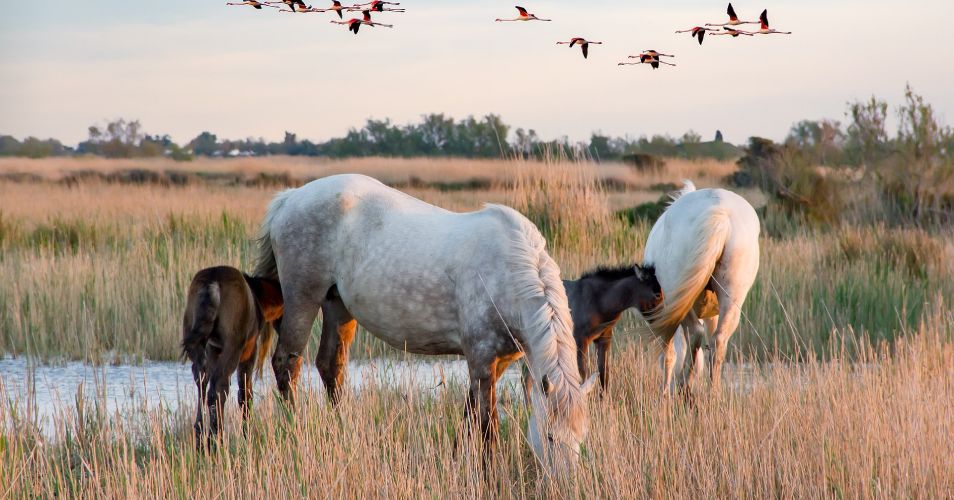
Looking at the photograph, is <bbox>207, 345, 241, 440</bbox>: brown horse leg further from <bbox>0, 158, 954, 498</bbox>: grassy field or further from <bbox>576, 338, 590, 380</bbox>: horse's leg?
<bbox>576, 338, 590, 380</bbox>: horse's leg

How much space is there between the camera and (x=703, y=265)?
20.0 ft

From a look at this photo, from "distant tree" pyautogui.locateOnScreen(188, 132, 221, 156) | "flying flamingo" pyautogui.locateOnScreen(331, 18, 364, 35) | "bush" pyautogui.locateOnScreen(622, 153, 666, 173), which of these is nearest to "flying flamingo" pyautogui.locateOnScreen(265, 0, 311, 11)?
"flying flamingo" pyautogui.locateOnScreen(331, 18, 364, 35)

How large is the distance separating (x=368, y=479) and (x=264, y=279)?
2396 millimetres

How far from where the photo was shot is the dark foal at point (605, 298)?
6.21 metres

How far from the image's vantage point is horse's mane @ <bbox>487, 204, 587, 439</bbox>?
14.3 ft

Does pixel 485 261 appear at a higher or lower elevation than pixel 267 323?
higher

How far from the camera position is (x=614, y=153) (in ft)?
153

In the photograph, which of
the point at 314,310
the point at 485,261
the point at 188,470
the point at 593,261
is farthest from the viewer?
the point at 593,261

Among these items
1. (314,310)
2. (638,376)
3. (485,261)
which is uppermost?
(485,261)

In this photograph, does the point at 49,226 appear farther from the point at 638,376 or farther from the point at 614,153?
the point at 614,153

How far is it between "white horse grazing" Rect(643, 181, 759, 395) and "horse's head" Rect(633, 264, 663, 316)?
2.7 inches

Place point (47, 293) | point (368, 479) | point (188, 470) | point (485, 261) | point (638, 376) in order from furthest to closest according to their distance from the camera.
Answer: point (47, 293) → point (638, 376) → point (485, 261) → point (188, 470) → point (368, 479)

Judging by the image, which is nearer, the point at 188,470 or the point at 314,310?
the point at 188,470

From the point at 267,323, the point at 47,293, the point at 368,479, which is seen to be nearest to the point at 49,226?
the point at 47,293
